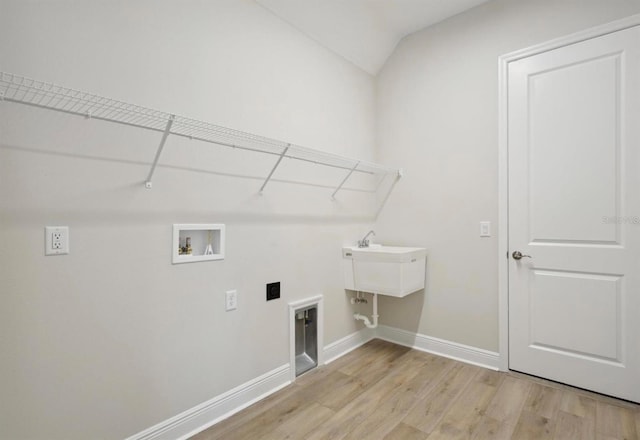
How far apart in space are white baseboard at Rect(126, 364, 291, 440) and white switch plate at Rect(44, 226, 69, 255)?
910 mm

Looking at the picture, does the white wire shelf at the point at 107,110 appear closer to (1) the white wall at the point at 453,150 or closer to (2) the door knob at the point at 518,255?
(1) the white wall at the point at 453,150

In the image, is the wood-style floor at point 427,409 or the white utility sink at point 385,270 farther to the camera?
the white utility sink at point 385,270

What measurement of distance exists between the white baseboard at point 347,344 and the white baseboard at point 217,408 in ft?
1.42

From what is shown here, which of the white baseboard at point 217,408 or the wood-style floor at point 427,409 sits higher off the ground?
the white baseboard at point 217,408

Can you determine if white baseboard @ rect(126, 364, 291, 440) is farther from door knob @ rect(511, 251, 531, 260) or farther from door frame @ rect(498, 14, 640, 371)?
door knob @ rect(511, 251, 531, 260)

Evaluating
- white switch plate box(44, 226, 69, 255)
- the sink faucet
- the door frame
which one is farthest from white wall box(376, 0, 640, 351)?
white switch plate box(44, 226, 69, 255)

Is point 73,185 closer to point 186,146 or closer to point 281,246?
point 186,146

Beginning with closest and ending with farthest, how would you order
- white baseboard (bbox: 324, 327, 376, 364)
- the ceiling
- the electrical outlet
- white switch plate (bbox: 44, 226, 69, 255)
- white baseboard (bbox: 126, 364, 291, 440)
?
white switch plate (bbox: 44, 226, 69, 255), white baseboard (bbox: 126, 364, 291, 440), the electrical outlet, the ceiling, white baseboard (bbox: 324, 327, 376, 364)


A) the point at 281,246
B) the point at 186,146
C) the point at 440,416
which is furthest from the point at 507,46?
the point at 440,416

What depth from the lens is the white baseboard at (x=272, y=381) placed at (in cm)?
163

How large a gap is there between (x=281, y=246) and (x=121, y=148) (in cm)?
107

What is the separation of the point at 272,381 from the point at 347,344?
805mm

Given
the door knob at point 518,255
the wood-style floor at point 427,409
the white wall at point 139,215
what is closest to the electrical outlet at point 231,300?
Result: the white wall at point 139,215

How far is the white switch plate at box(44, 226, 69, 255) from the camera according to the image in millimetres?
1262
